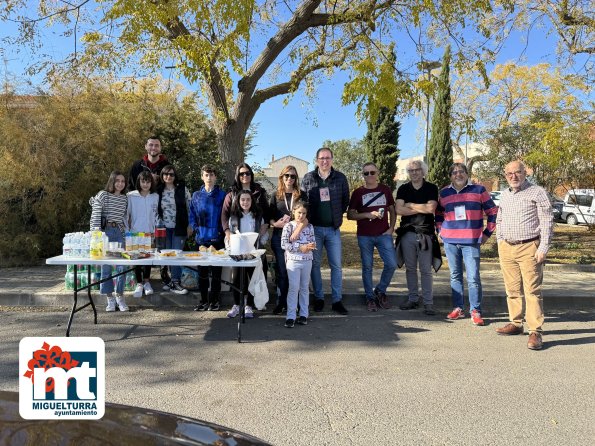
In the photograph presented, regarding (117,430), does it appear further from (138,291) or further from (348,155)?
(348,155)

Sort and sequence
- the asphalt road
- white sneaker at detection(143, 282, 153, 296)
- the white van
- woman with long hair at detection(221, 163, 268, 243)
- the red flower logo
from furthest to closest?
the white van → white sneaker at detection(143, 282, 153, 296) → woman with long hair at detection(221, 163, 268, 243) → the asphalt road → the red flower logo

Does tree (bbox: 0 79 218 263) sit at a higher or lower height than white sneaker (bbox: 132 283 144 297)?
higher

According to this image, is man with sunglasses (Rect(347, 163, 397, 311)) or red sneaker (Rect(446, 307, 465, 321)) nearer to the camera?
red sneaker (Rect(446, 307, 465, 321))

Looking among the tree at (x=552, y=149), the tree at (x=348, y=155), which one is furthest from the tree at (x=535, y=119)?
the tree at (x=348, y=155)

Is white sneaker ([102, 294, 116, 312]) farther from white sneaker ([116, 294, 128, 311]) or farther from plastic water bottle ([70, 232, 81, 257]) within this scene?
plastic water bottle ([70, 232, 81, 257])

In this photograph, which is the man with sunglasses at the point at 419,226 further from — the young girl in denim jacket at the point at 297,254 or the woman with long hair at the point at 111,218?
the woman with long hair at the point at 111,218

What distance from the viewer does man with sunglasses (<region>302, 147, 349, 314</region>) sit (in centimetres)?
600

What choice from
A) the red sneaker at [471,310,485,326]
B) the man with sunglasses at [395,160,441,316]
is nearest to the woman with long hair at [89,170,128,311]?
the man with sunglasses at [395,160,441,316]

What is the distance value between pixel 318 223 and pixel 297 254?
0.78 metres

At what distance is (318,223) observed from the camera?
605 cm

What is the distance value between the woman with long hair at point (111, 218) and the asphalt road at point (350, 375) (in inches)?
13.5

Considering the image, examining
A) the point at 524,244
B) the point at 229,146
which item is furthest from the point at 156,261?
the point at 229,146

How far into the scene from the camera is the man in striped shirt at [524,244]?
16.2ft

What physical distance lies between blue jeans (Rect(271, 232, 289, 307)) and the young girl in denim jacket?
41cm
